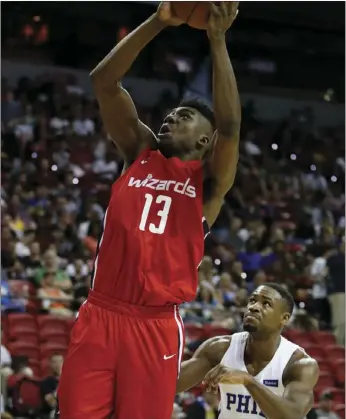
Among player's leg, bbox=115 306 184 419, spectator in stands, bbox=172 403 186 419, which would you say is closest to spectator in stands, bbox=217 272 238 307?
spectator in stands, bbox=172 403 186 419

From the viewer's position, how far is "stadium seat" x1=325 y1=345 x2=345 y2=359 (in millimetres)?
9898

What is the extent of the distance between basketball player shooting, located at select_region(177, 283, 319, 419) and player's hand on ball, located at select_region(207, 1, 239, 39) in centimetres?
178

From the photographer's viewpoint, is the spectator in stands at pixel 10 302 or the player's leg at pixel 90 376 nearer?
the player's leg at pixel 90 376

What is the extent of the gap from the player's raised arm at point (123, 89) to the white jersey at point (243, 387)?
163 centimetres

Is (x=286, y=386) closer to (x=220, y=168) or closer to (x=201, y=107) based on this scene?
(x=220, y=168)

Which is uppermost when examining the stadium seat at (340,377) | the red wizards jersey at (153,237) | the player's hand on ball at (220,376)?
the red wizards jersey at (153,237)

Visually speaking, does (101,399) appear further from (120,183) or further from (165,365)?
(120,183)

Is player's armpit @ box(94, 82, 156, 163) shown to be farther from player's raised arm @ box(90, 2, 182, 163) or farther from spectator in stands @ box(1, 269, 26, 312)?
spectator in stands @ box(1, 269, 26, 312)

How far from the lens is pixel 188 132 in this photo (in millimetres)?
3697

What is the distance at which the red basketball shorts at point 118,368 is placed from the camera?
11.3 feet

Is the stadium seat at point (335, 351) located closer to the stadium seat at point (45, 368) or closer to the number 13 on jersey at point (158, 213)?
the stadium seat at point (45, 368)

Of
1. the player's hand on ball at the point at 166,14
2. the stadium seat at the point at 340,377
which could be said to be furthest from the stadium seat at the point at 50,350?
the player's hand on ball at the point at 166,14

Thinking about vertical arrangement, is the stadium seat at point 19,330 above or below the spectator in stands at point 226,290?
below

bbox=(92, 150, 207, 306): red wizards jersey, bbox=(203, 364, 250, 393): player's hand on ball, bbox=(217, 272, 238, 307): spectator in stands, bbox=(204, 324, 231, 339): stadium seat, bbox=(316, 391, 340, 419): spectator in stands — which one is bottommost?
bbox=(316, 391, 340, 419): spectator in stands
